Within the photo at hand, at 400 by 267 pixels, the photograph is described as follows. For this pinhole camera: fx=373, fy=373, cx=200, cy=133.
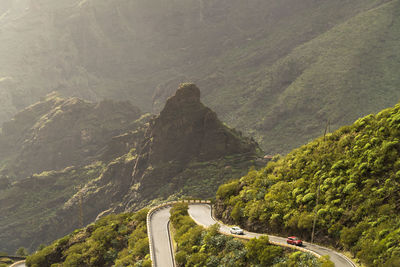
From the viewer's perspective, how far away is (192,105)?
11812 cm

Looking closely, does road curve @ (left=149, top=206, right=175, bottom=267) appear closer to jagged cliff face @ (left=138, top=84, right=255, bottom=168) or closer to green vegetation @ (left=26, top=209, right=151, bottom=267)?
green vegetation @ (left=26, top=209, right=151, bottom=267)

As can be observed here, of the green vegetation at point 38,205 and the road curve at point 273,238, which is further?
the green vegetation at point 38,205

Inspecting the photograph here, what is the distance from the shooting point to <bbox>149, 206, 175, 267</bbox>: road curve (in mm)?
41525

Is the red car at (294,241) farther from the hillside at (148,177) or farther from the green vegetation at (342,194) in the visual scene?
the hillside at (148,177)

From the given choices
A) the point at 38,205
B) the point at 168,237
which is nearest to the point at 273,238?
the point at 168,237

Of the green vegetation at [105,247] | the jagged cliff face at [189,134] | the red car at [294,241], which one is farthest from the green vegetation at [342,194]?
the jagged cliff face at [189,134]

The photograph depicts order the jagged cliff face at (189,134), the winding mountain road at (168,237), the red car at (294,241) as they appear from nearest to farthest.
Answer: the winding mountain road at (168,237)
the red car at (294,241)
the jagged cliff face at (189,134)

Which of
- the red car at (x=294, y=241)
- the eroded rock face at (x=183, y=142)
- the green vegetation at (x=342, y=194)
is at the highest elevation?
the eroded rock face at (x=183, y=142)

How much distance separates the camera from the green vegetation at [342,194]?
28328 millimetres

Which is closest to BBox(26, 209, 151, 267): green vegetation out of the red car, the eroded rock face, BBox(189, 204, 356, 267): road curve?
BBox(189, 204, 356, 267): road curve

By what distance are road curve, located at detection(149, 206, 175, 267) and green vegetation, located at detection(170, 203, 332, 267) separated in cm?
168

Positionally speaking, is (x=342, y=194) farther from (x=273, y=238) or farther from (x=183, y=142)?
(x=183, y=142)

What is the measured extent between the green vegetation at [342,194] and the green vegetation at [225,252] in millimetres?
4036

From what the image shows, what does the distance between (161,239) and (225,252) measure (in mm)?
14762
